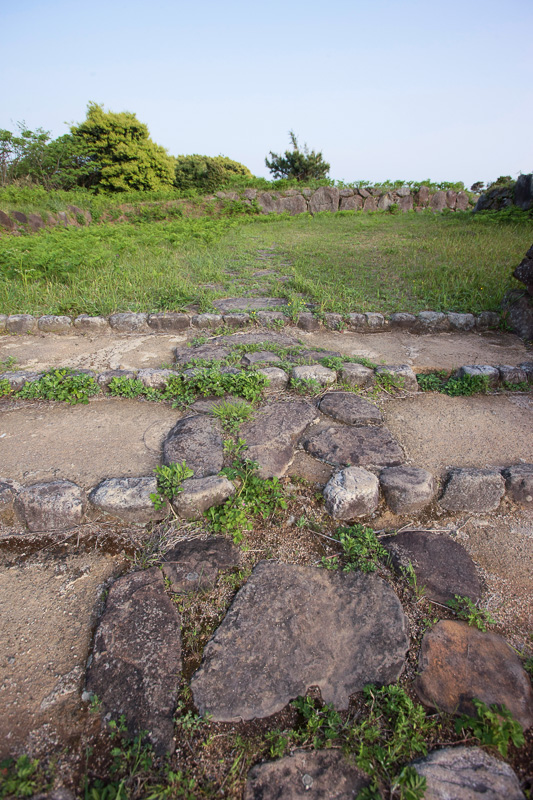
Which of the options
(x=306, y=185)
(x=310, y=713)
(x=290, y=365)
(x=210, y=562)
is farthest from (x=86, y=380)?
(x=306, y=185)

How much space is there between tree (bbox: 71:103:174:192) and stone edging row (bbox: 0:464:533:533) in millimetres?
15983

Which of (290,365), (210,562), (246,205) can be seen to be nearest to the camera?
(210,562)

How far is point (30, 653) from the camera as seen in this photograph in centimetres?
141

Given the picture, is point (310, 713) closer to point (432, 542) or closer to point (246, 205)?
point (432, 542)

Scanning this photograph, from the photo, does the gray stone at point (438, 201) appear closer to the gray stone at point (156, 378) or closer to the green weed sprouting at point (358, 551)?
the gray stone at point (156, 378)

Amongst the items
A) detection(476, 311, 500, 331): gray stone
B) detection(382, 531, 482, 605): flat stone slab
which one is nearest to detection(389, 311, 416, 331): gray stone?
detection(476, 311, 500, 331): gray stone

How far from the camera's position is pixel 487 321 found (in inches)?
168

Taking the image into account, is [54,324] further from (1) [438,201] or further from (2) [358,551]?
(1) [438,201]

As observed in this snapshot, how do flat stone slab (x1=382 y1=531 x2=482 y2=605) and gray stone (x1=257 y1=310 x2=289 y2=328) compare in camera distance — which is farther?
gray stone (x1=257 y1=310 x2=289 y2=328)

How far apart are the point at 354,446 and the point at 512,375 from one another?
63.7 inches

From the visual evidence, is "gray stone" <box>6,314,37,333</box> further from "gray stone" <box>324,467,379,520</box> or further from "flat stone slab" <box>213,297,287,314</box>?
"gray stone" <box>324,467,379,520</box>

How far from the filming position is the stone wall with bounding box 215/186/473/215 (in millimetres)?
15461

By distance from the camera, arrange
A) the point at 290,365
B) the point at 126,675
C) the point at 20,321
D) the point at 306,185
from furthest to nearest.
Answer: the point at 306,185 → the point at 20,321 → the point at 290,365 → the point at 126,675

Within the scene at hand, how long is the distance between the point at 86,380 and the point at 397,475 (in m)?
2.22
